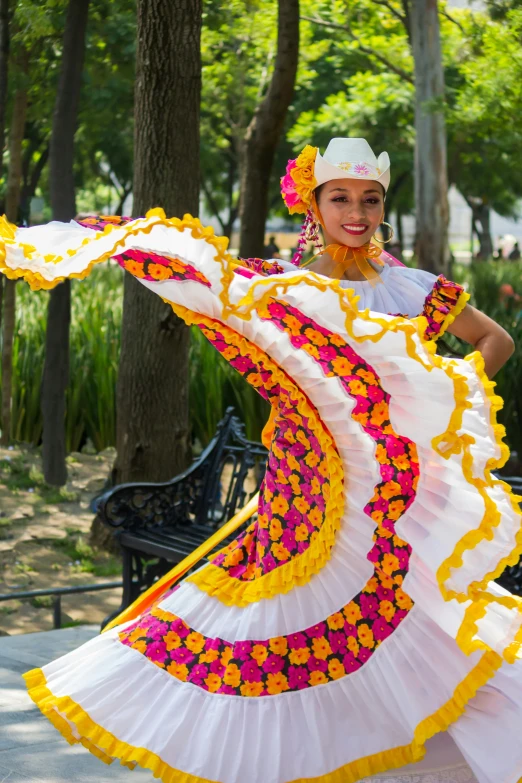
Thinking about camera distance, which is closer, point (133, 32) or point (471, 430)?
point (471, 430)

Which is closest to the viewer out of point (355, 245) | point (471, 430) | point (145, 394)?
point (471, 430)

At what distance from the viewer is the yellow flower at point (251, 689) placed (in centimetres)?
272

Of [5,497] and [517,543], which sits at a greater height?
[517,543]

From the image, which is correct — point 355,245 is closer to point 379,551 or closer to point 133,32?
point 379,551

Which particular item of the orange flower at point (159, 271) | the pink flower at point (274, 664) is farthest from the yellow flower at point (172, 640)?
the orange flower at point (159, 271)

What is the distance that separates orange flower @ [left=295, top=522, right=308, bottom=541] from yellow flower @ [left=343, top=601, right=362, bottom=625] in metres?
0.20

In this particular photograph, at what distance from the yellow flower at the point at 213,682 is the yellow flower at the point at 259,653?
4.0 inches

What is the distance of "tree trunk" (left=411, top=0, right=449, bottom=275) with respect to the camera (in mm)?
12297

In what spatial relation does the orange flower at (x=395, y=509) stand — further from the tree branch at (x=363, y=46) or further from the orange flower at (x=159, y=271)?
the tree branch at (x=363, y=46)

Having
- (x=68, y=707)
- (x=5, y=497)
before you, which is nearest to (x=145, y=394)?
(x=5, y=497)

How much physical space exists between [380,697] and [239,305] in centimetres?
100

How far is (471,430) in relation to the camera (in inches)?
96.0

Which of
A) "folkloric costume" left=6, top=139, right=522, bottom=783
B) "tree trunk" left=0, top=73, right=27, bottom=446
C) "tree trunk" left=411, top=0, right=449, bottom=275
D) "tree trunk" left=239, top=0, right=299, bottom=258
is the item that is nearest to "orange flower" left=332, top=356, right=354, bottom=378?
"folkloric costume" left=6, top=139, right=522, bottom=783

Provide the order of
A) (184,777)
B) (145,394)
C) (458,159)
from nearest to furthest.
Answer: (184,777)
(145,394)
(458,159)
